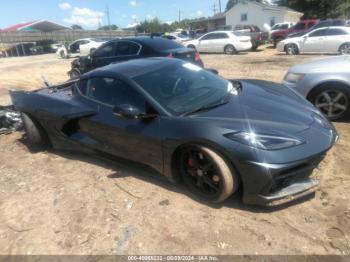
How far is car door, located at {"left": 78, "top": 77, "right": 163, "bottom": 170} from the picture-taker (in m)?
3.71

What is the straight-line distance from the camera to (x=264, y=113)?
11.5 ft

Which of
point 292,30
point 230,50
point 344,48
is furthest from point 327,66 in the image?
point 292,30

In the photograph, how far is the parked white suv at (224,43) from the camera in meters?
20.6

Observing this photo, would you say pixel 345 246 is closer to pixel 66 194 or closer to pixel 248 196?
pixel 248 196

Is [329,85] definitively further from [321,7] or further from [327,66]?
[321,7]

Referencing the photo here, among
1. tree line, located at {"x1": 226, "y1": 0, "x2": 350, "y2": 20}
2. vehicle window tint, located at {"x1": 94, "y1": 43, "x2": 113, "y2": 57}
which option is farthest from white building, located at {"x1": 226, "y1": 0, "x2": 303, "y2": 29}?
vehicle window tint, located at {"x1": 94, "y1": 43, "x2": 113, "y2": 57}

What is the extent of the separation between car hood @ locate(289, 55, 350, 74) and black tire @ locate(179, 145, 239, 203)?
122 inches

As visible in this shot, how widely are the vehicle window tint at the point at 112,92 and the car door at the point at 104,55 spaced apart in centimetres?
606

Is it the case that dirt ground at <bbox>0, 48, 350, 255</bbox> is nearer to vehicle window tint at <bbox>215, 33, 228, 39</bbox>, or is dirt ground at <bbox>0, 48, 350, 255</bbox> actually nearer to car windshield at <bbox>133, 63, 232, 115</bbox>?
car windshield at <bbox>133, 63, 232, 115</bbox>

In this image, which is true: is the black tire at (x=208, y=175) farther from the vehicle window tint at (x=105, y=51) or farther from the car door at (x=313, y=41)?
the car door at (x=313, y=41)

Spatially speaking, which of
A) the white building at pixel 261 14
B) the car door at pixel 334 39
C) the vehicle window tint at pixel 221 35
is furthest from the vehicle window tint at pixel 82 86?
the white building at pixel 261 14

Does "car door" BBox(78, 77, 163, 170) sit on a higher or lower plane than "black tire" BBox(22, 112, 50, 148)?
higher

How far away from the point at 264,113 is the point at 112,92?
1.89m

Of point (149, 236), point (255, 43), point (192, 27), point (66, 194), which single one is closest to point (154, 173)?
point (149, 236)
